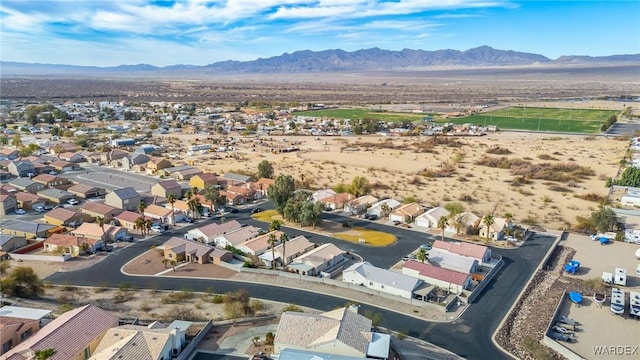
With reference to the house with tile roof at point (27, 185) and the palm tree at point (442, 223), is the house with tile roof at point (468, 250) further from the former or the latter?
the house with tile roof at point (27, 185)

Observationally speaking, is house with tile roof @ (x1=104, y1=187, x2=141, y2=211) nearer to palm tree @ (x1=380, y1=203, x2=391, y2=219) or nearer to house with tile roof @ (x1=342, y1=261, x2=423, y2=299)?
palm tree @ (x1=380, y1=203, x2=391, y2=219)

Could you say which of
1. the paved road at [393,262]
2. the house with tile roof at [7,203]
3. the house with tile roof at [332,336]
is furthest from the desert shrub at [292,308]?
the house with tile roof at [7,203]

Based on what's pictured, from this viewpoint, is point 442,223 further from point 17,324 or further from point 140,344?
point 17,324

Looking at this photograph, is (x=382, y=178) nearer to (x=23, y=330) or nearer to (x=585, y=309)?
(x=585, y=309)

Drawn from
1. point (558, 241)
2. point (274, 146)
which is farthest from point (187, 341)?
point (274, 146)

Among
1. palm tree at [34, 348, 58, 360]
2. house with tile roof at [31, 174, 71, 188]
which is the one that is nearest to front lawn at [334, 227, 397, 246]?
palm tree at [34, 348, 58, 360]

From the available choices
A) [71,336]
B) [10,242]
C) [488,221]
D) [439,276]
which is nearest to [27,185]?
[10,242]

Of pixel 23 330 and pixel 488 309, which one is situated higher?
pixel 23 330
